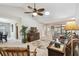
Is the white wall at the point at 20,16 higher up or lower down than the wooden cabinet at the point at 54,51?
higher up

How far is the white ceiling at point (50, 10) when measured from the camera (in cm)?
190

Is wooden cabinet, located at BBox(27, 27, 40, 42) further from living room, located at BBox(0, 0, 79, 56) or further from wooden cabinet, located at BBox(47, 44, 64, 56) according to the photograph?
wooden cabinet, located at BBox(47, 44, 64, 56)

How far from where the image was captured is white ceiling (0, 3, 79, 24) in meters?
1.90

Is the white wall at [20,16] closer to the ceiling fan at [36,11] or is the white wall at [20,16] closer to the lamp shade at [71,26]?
the ceiling fan at [36,11]

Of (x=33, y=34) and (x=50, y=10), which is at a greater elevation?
(x=50, y=10)

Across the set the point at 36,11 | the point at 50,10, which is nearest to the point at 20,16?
the point at 36,11

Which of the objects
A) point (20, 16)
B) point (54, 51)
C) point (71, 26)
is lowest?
point (54, 51)

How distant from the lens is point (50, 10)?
1.93 metres

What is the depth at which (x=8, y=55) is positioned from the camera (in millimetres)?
1999

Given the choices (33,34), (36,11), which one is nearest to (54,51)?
(33,34)

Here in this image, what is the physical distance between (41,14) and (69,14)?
17.2 inches

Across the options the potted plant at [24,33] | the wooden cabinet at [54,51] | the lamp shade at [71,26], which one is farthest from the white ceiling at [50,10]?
the wooden cabinet at [54,51]

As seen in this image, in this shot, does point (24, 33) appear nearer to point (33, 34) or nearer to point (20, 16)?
point (33, 34)

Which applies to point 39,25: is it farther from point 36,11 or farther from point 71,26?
point 71,26
